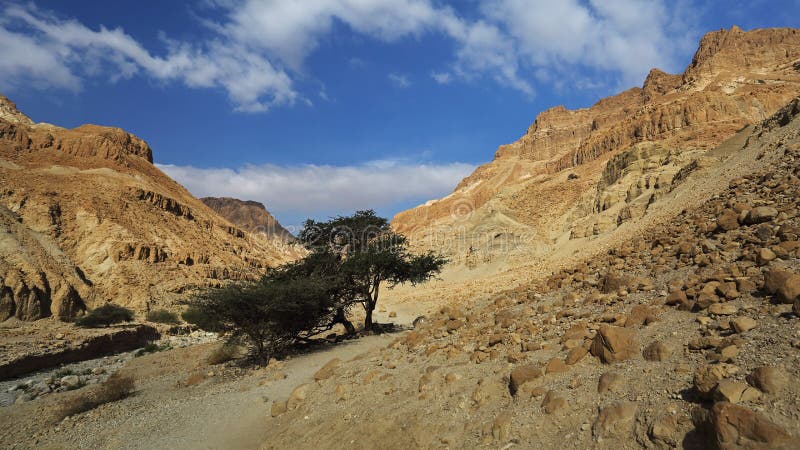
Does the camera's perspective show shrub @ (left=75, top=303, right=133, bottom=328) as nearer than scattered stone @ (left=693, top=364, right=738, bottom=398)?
No

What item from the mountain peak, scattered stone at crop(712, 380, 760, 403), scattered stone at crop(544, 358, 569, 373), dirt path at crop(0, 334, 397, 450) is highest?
the mountain peak

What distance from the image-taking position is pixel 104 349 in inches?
969

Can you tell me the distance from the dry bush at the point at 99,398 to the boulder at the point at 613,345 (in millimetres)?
12212

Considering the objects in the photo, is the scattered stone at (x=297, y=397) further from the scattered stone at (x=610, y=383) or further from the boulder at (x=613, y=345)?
the scattered stone at (x=610, y=383)

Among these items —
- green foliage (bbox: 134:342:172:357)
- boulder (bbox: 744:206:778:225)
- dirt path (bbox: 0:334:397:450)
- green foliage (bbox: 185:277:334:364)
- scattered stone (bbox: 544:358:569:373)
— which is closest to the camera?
scattered stone (bbox: 544:358:569:373)

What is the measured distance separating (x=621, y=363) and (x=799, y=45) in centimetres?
12163

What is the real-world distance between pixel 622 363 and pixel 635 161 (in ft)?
134

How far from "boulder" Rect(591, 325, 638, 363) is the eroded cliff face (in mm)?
25739

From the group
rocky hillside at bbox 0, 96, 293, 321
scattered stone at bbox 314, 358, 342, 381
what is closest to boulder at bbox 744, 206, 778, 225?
scattered stone at bbox 314, 358, 342, 381

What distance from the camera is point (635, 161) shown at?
40.1 meters

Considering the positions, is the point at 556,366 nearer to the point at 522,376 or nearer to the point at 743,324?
the point at 522,376

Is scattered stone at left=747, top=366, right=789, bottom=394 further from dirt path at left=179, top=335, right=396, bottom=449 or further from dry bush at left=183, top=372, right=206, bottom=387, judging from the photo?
dry bush at left=183, top=372, right=206, bottom=387

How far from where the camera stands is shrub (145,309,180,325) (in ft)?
113

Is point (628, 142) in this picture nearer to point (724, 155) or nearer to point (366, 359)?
point (724, 155)
